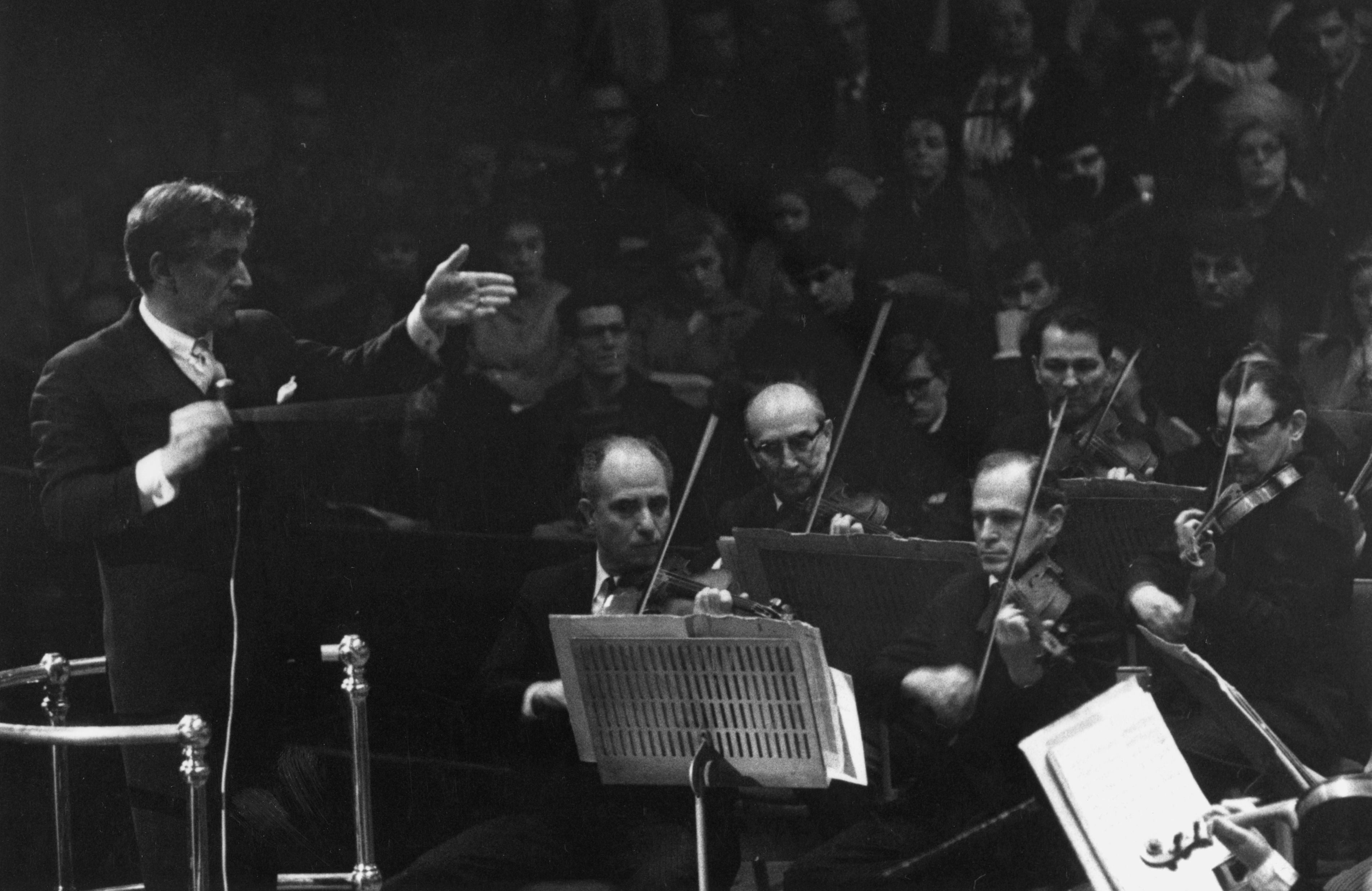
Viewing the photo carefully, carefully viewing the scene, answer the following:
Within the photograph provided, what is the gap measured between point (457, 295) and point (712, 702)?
1.36m

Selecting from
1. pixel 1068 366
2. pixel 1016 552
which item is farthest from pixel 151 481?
pixel 1068 366

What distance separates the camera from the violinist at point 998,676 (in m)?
4.69

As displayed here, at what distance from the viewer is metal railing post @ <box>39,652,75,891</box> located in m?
4.81

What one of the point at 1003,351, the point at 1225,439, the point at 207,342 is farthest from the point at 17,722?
the point at 1225,439

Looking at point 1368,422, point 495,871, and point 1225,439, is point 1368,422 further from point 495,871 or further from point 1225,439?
point 495,871

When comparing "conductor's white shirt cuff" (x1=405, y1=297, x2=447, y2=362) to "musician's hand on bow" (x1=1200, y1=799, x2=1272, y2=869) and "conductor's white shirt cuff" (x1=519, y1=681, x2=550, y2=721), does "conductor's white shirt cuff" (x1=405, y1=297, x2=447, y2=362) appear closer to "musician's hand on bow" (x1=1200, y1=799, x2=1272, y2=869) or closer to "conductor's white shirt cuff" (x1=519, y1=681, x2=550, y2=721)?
"conductor's white shirt cuff" (x1=519, y1=681, x2=550, y2=721)

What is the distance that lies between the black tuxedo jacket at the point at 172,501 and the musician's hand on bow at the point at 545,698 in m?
0.77

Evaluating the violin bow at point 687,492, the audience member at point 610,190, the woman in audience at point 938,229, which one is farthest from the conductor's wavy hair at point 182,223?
the woman in audience at point 938,229

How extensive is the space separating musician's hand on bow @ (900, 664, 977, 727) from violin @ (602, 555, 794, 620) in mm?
372

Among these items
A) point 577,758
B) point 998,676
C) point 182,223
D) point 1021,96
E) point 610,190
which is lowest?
point 998,676

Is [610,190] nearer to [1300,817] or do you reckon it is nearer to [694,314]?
[694,314]

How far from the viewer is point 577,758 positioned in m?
4.89

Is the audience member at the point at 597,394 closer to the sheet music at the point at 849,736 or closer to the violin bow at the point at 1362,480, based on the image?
the sheet music at the point at 849,736

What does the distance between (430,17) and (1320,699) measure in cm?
293
